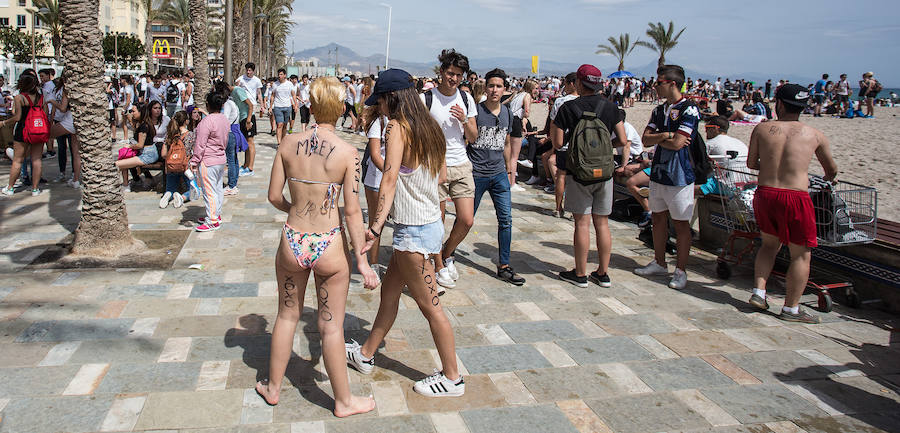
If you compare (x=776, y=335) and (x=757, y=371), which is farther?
(x=776, y=335)

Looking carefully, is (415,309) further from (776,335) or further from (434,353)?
(776,335)

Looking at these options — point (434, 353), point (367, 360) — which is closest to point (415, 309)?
point (434, 353)

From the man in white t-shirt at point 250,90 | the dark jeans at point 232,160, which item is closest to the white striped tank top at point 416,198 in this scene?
the dark jeans at point 232,160

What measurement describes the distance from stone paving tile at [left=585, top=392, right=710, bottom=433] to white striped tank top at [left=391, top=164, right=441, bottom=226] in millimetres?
1432

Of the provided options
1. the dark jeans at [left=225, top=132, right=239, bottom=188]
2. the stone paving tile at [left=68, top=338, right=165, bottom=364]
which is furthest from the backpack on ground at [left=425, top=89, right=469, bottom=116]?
the dark jeans at [left=225, top=132, right=239, bottom=188]

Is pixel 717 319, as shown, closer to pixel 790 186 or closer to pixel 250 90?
pixel 790 186

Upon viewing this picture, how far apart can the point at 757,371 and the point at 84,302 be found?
4.90m

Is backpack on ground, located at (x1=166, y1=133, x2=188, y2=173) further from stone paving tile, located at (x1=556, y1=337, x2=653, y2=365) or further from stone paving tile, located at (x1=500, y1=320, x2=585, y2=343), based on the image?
stone paving tile, located at (x1=556, y1=337, x2=653, y2=365)

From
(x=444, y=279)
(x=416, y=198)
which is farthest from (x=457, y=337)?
(x=416, y=198)

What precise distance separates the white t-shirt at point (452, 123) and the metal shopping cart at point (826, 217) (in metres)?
2.61

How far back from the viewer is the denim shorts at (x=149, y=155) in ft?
29.4

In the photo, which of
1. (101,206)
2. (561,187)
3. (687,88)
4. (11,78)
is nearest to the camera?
(101,206)

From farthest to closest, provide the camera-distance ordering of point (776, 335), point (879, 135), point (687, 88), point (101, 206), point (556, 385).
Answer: point (687, 88) → point (879, 135) → point (101, 206) → point (776, 335) → point (556, 385)

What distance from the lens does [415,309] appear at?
4.96 m
